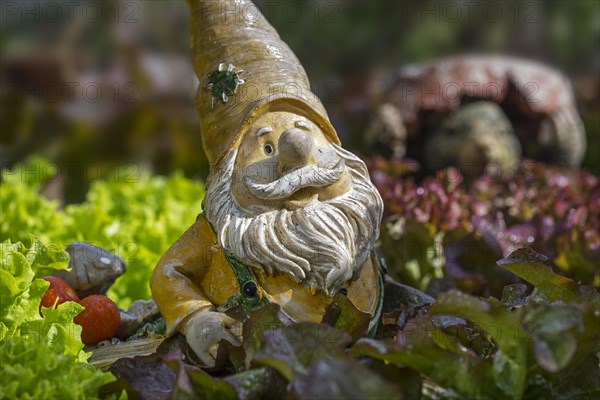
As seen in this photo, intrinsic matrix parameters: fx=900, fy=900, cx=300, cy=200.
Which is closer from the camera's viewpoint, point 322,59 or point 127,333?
point 127,333

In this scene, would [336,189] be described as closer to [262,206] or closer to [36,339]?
[262,206]

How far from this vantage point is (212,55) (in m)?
2.34

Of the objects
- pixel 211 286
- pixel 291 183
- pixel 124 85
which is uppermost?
pixel 291 183

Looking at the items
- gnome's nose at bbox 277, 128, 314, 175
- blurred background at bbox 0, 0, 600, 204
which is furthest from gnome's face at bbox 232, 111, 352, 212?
blurred background at bbox 0, 0, 600, 204

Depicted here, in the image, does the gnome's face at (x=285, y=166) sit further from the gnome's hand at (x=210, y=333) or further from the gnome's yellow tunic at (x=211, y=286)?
the gnome's hand at (x=210, y=333)

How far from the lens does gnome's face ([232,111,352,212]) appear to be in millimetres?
2100

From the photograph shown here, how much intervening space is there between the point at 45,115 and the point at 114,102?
618 mm

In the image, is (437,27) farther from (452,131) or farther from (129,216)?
(129,216)

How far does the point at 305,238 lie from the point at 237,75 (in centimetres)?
48

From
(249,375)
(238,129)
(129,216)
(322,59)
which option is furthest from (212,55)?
(322,59)

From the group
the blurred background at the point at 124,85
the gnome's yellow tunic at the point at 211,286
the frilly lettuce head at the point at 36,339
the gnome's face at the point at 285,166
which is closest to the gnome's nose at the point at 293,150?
the gnome's face at the point at 285,166

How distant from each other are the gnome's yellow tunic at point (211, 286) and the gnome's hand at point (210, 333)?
53mm

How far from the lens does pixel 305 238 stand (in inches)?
82.0

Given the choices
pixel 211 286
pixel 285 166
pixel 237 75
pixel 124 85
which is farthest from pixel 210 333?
pixel 124 85
